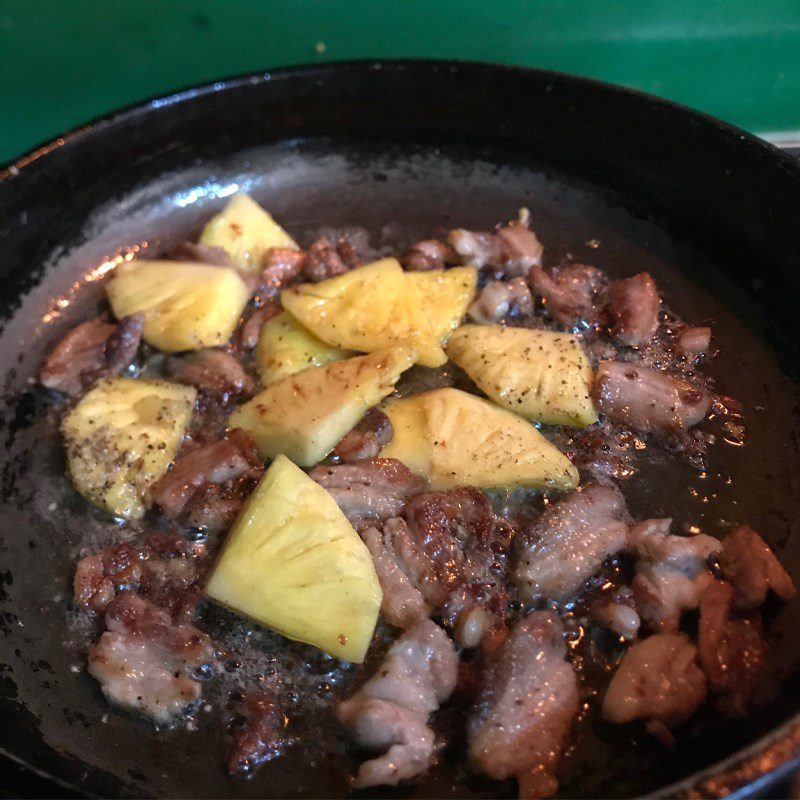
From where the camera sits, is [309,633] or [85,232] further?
[85,232]

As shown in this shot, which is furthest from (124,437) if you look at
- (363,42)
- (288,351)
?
(363,42)

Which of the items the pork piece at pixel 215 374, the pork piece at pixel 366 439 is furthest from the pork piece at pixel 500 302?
the pork piece at pixel 215 374

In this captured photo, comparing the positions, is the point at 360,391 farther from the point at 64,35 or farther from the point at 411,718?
the point at 64,35

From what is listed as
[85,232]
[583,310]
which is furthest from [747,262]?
[85,232]

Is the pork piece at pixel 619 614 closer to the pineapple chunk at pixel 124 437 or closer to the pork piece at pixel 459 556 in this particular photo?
the pork piece at pixel 459 556

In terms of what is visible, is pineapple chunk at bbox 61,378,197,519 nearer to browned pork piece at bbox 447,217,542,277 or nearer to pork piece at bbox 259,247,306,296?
pork piece at bbox 259,247,306,296

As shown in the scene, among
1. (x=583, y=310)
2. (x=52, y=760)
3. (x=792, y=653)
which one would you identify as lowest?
(x=52, y=760)

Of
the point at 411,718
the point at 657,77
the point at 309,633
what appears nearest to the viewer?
the point at 411,718
